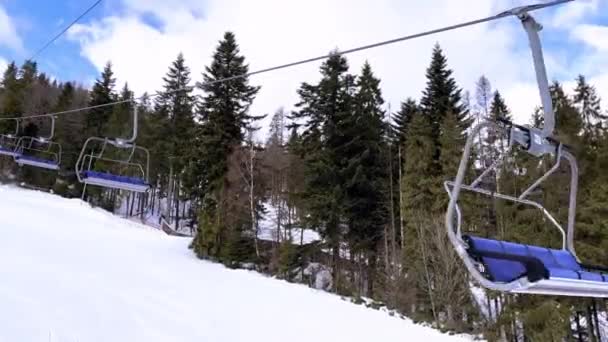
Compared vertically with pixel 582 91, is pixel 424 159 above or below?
below

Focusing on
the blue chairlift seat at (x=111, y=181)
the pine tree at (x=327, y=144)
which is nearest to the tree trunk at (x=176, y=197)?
the pine tree at (x=327, y=144)

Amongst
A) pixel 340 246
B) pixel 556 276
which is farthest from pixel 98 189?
pixel 556 276

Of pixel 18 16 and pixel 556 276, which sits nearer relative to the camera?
pixel 556 276

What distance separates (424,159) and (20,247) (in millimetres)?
15277

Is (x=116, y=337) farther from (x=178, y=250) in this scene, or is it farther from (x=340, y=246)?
(x=340, y=246)

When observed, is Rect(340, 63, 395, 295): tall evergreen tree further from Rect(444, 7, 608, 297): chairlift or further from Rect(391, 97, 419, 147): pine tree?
Rect(444, 7, 608, 297): chairlift

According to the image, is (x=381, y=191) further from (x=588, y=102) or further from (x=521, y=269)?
(x=521, y=269)

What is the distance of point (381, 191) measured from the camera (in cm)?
2103

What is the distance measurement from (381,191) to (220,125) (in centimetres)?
887

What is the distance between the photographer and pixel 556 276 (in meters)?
2.69

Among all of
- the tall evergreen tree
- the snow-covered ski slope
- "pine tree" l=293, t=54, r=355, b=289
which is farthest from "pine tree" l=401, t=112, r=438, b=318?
the snow-covered ski slope

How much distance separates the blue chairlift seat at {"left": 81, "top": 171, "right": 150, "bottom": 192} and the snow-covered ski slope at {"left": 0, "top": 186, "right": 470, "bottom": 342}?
2072 mm

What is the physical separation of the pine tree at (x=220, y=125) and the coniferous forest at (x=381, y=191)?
0.24 feet

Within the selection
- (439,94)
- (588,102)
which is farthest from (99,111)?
(588,102)
